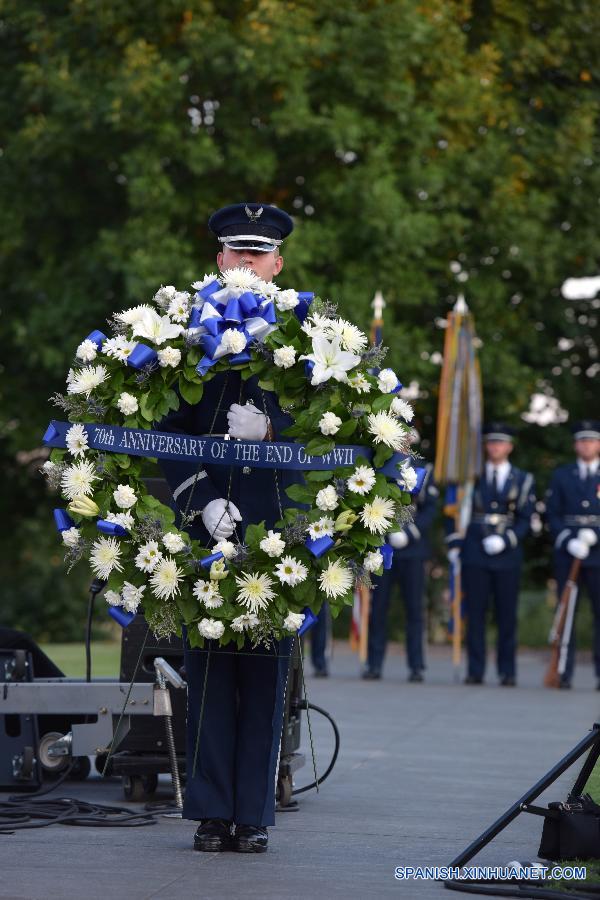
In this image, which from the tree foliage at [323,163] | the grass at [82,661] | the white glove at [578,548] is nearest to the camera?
the grass at [82,661]

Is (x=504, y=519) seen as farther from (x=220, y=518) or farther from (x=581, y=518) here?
Result: (x=220, y=518)

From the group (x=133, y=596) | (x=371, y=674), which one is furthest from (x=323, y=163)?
(x=133, y=596)

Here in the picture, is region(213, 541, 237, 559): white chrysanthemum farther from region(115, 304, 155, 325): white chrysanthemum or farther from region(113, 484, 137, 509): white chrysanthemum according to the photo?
region(115, 304, 155, 325): white chrysanthemum

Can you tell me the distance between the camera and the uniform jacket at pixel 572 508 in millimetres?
16406

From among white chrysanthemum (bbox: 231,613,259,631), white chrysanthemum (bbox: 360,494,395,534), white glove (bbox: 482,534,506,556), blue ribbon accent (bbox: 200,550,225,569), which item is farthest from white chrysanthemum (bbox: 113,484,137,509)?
white glove (bbox: 482,534,506,556)

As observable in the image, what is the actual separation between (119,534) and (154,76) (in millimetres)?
15950

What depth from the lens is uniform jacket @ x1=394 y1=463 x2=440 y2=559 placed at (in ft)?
53.9

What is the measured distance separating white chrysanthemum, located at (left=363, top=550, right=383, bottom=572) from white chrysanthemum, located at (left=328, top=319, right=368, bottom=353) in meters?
0.73

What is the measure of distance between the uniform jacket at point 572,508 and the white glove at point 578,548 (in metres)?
0.07

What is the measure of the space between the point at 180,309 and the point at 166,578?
3.38 ft

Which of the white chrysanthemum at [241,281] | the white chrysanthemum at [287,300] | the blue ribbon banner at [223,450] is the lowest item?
the blue ribbon banner at [223,450]

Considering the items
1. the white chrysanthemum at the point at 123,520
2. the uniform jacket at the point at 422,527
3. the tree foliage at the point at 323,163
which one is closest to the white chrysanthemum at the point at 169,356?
the white chrysanthemum at the point at 123,520

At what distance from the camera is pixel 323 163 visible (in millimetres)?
23406

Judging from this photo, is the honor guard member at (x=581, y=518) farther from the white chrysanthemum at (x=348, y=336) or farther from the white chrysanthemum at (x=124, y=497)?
the white chrysanthemum at (x=124, y=497)
